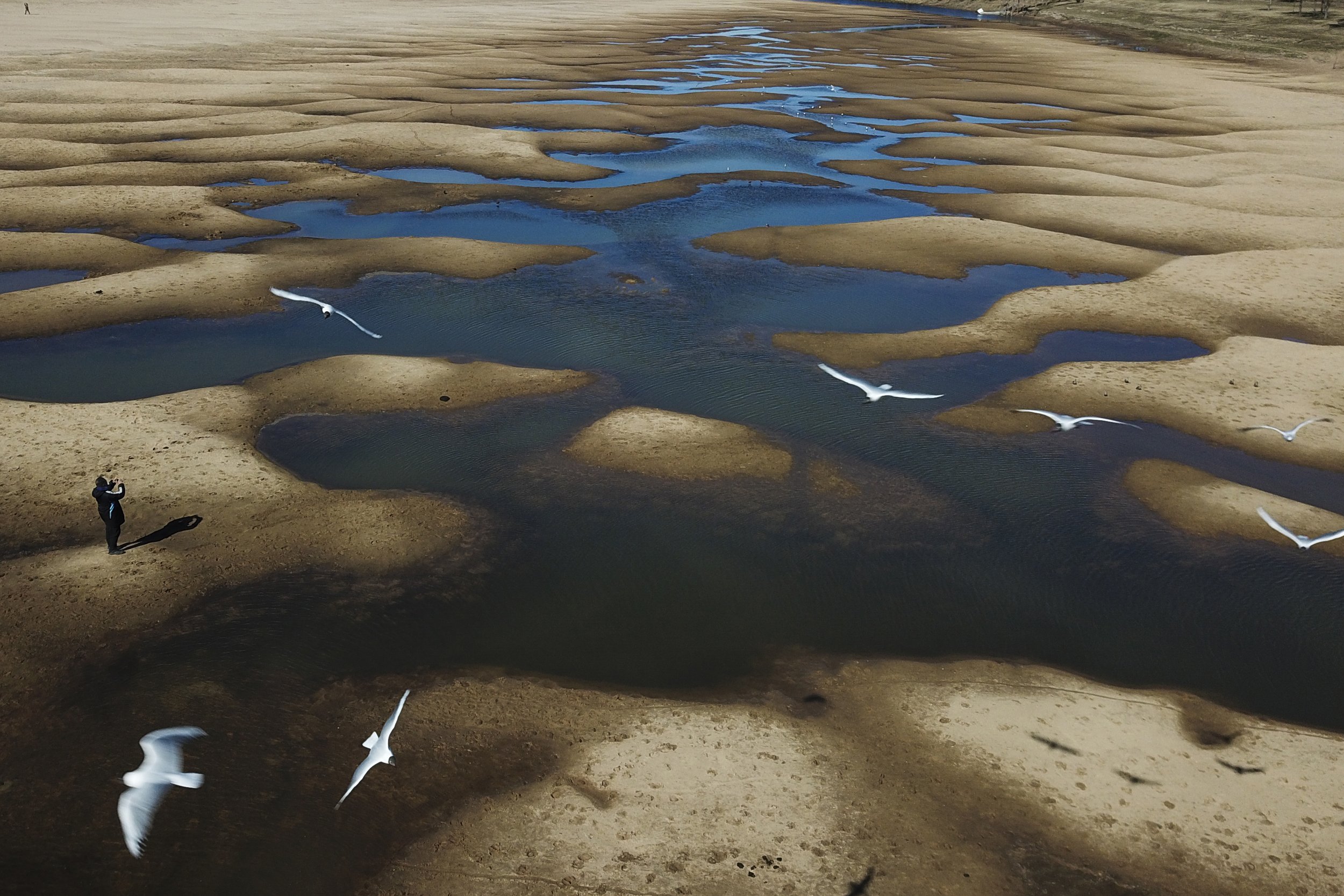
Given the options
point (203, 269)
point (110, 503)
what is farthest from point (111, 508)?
point (203, 269)

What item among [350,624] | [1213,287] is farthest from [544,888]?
[1213,287]

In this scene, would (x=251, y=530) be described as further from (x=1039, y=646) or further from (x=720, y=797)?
(x=1039, y=646)

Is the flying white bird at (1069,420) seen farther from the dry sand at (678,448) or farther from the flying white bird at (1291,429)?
the dry sand at (678,448)

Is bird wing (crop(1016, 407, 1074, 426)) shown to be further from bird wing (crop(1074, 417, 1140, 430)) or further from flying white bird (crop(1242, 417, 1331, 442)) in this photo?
flying white bird (crop(1242, 417, 1331, 442))

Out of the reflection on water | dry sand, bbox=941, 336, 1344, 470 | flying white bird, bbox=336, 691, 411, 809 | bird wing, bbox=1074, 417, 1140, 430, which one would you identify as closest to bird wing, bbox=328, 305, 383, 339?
the reflection on water

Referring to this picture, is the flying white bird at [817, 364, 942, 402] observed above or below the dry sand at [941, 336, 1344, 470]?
above

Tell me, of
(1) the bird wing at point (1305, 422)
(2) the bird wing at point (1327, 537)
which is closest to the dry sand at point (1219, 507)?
(2) the bird wing at point (1327, 537)
